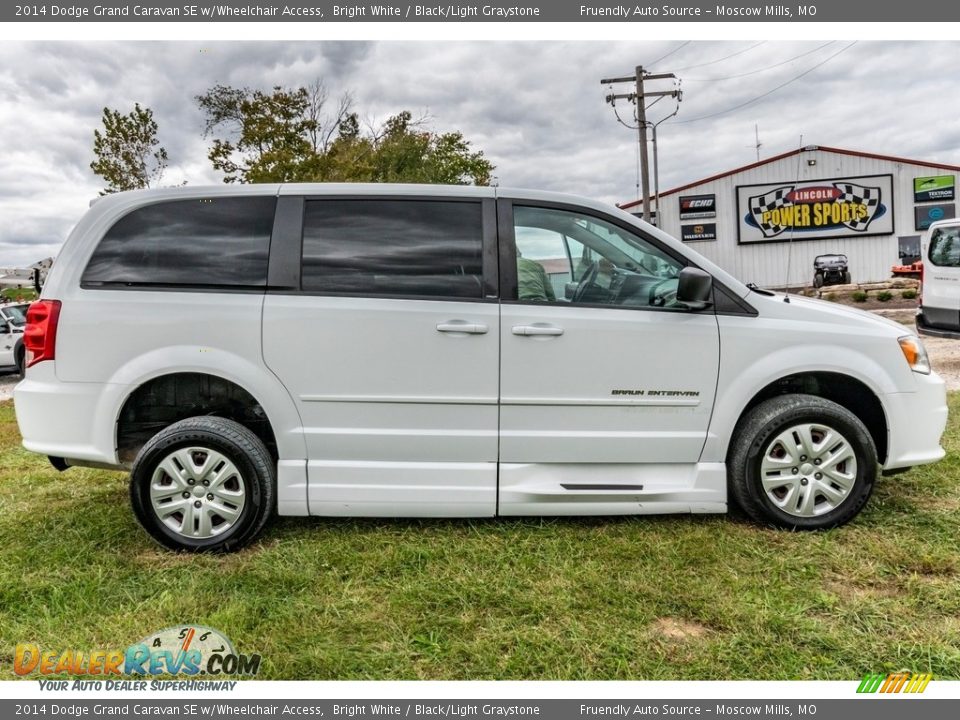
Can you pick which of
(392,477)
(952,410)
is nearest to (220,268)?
(392,477)

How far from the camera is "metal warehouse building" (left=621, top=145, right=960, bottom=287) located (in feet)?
98.0

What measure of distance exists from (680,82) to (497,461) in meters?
24.6

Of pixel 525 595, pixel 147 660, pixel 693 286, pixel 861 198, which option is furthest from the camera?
pixel 861 198

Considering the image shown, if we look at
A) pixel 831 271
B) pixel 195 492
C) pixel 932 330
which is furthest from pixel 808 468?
pixel 831 271

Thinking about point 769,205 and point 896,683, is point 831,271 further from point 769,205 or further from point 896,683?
point 896,683

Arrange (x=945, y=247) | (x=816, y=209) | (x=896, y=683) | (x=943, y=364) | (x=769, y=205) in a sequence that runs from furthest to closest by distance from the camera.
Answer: (x=769, y=205), (x=816, y=209), (x=945, y=247), (x=943, y=364), (x=896, y=683)

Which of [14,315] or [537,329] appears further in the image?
[14,315]

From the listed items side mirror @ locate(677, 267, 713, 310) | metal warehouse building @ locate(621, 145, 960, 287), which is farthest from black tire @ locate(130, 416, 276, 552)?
metal warehouse building @ locate(621, 145, 960, 287)

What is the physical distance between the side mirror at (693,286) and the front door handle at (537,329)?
2.06ft

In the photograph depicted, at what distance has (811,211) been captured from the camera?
100 ft

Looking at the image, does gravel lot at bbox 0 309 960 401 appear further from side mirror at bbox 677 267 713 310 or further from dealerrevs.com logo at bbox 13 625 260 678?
dealerrevs.com logo at bbox 13 625 260 678

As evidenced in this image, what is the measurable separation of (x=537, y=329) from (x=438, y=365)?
1.73ft

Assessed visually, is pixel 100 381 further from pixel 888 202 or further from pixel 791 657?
pixel 888 202

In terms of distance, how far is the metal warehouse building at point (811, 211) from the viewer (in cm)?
2988
